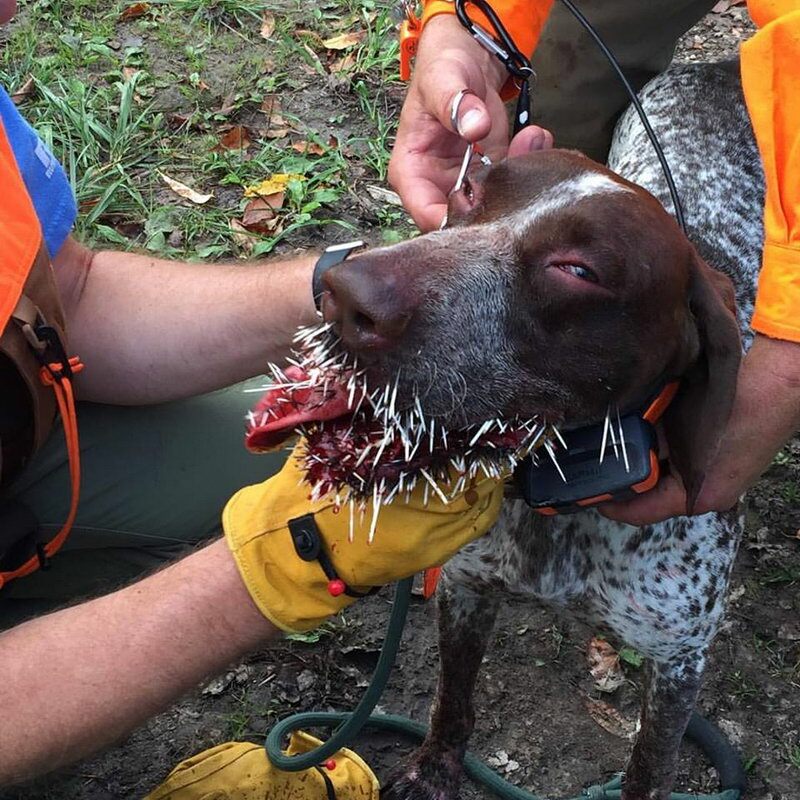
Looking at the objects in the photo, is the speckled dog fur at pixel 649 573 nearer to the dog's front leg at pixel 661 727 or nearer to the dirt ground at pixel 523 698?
the dog's front leg at pixel 661 727

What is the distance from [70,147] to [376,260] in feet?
13.6

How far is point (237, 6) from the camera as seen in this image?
21.9ft

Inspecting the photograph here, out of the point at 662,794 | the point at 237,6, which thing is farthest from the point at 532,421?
the point at 237,6

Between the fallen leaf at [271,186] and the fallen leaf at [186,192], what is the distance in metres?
0.21

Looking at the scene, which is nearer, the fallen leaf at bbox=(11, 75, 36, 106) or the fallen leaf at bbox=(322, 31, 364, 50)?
the fallen leaf at bbox=(11, 75, 36, 106)

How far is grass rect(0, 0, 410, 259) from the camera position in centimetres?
552

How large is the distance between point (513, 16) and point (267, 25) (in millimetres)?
3653

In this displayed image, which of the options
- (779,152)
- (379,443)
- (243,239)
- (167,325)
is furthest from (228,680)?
(779,152)

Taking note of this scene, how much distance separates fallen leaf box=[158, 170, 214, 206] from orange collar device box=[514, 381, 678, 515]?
3578mm

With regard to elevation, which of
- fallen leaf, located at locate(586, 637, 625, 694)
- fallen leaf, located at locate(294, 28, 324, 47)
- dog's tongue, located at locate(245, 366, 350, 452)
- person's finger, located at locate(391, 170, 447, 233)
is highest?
person's finger, located at locate(391, 170, 447, 233)

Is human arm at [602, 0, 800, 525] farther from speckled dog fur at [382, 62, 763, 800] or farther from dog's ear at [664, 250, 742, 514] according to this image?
speckled dog fur at [382, 62, 763, 800]

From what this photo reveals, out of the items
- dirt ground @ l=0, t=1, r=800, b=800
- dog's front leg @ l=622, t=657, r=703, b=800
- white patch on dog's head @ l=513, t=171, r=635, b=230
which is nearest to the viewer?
white patch on dog's head @ l=513, t=171, r=635, b=230

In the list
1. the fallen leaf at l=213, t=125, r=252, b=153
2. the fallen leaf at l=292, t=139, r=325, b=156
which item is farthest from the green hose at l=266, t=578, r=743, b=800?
the fallen leaf at l=213, t=125, r=252, b=153

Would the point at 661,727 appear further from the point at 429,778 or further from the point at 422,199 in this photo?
the point at 422,199
